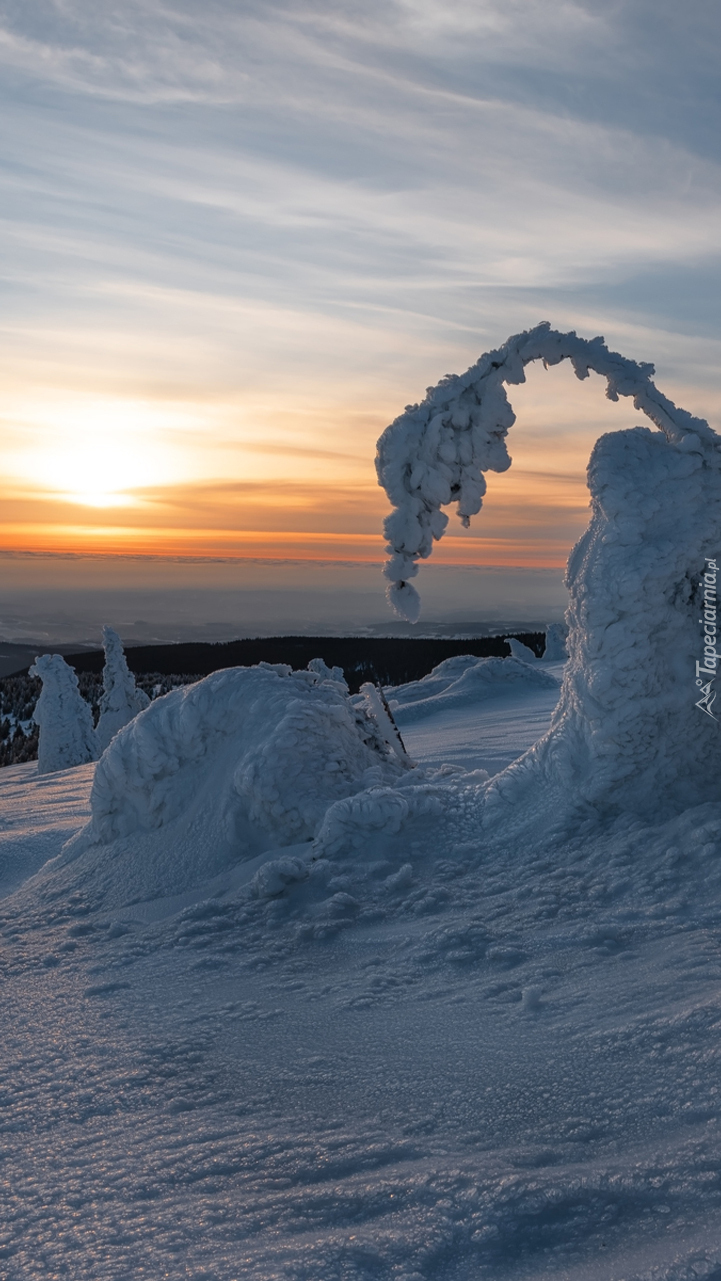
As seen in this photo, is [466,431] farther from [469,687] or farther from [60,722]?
[60,722]

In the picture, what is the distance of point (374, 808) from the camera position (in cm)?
590

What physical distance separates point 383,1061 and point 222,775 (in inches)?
132

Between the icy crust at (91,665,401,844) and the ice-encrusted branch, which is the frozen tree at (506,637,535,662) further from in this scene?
the ice-encrusted branch

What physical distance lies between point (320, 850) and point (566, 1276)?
3588mm

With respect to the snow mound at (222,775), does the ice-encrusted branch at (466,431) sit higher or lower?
higher

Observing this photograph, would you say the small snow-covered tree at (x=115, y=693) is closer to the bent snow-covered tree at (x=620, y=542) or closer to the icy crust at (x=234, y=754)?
the icy crust at (x=234, y=754)

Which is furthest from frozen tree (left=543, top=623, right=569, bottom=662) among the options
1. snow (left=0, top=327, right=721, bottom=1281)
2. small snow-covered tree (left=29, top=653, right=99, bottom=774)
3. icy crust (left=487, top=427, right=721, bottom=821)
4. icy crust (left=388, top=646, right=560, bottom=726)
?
icy crust (left=487, top=427, right=721, bottom=821)

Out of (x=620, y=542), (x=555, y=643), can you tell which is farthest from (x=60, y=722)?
(x=620, y=542)

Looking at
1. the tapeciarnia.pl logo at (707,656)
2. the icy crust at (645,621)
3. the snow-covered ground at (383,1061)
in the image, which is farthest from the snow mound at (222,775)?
the tapeciarnia.pl logo at (707,656)

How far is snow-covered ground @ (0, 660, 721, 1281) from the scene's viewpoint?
263 cm

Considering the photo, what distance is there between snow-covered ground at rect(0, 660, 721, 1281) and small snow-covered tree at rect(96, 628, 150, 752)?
1970 cm

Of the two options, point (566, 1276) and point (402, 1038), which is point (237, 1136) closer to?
point (402, 1038)

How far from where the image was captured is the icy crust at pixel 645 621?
17.8ft

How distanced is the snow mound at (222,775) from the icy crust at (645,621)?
1902 millimetres
